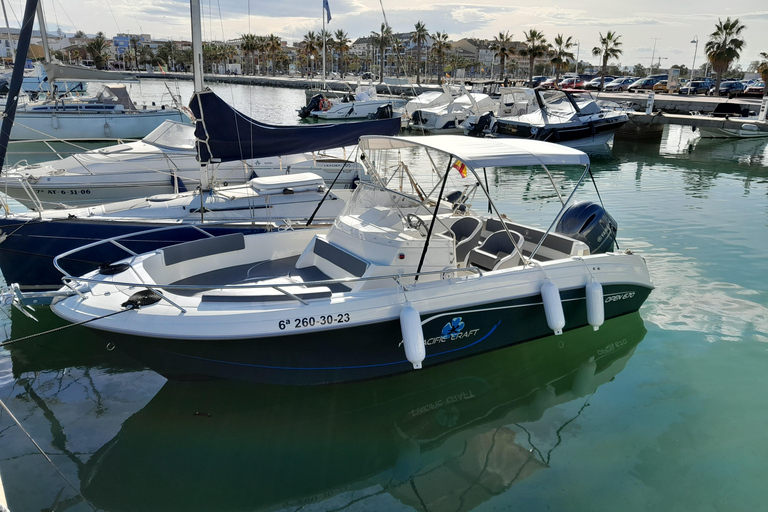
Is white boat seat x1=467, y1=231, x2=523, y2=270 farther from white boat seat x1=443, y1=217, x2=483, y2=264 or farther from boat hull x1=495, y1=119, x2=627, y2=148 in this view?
boat hull x1=495, y1=119, x2=627, y2=148

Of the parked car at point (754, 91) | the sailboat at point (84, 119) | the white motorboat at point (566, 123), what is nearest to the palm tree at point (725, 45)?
the parked car at point (754, 91)

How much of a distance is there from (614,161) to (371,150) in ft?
63.9

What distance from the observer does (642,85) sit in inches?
2072

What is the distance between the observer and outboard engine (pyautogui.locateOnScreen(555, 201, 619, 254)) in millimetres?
8000

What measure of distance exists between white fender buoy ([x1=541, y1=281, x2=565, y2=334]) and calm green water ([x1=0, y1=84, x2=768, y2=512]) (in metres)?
0.99

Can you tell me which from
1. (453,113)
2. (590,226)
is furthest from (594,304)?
(453,113)

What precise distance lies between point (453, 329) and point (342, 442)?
1731mm

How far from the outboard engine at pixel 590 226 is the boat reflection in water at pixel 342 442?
6.15ft

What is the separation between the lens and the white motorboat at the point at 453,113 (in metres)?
32.7

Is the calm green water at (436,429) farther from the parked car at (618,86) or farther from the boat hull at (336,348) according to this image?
the parked car at (618,86)

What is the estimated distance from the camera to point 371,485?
198 inches

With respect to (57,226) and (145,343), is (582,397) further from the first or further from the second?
(57,226)

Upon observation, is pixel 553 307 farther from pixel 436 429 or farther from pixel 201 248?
pixel 201 248

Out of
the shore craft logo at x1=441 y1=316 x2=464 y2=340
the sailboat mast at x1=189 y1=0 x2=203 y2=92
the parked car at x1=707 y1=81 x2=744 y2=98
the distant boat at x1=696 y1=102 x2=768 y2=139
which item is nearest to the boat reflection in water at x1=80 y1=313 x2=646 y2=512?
the shore craft logo at x1=441 y1=316 x2=464 y2=340
